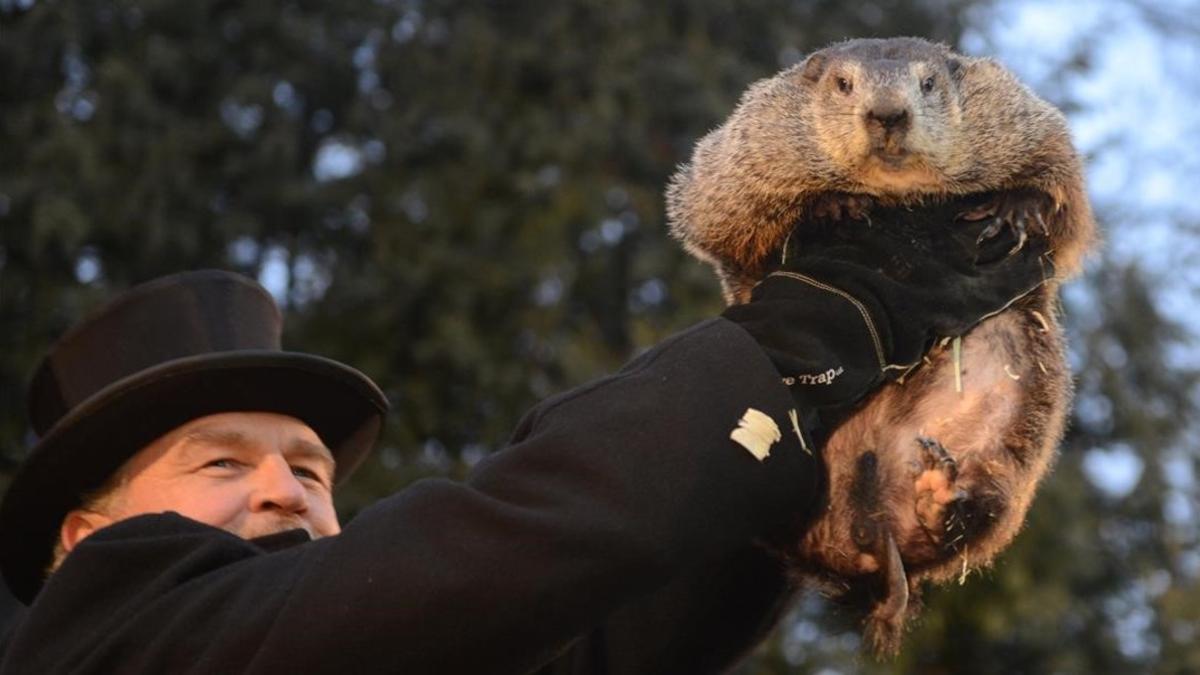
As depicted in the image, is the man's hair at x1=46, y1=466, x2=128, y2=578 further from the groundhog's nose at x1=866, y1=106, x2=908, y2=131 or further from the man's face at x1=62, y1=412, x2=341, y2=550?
the groundhog's nose at x1=866, y1=106, x2=908, y2=131

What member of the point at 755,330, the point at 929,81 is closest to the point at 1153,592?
the point at 929,81

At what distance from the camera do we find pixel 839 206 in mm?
2600

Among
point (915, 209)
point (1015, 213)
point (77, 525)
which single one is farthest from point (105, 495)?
point (1015, 213)

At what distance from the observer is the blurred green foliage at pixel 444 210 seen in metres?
7.48

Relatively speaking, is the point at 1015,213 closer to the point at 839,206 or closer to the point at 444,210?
the point at 839,206

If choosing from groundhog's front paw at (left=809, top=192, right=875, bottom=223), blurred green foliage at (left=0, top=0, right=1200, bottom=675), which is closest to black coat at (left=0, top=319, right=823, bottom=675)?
groundhog's front paw at (left=809, top=192, right=875, bottom=223)

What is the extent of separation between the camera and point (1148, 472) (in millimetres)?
8711

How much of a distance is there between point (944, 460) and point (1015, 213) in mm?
400

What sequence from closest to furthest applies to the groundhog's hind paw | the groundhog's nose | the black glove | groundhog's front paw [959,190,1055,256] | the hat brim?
the black glove < the groundhog's hind paw < groundhog's front paw [959,190,1055,256] < the groundhog's nose < the hat brim

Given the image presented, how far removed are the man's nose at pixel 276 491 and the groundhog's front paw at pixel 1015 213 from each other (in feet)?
3.56

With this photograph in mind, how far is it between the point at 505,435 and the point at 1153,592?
10.3 feet

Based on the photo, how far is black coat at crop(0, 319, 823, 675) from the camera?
2.03 meters

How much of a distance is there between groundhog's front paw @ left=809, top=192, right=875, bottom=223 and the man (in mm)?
97

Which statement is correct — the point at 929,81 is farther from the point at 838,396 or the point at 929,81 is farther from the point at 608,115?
the point at 608,115
